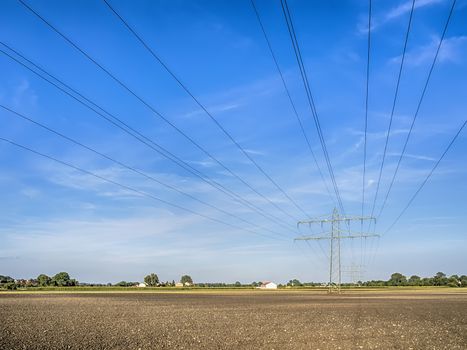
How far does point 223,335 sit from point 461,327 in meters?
14.6

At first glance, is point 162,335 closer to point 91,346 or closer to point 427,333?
point 91,346

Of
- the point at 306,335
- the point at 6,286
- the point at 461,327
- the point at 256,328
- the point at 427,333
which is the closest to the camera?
the point at 306,335

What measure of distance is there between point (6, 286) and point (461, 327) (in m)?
178

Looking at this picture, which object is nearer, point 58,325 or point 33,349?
point 33,349

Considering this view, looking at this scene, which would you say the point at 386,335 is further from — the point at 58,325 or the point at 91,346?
the point at 58,325

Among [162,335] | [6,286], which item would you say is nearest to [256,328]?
[162,335]

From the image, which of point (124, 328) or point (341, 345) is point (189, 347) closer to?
point (341, 345)

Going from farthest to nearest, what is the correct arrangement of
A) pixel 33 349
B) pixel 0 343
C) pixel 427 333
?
pixel 427 333 → pixel 0 343 → pixel 33 349

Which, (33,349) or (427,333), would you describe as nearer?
(33,349)

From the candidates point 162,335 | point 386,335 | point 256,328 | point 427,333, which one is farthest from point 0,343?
point 427,333

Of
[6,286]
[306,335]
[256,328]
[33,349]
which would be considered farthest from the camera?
[6,286]

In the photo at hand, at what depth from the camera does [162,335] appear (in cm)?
2044

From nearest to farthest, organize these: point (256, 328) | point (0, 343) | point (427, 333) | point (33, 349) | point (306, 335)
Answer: point (33, 349) < point (0, 343) < point (306, 335) < point (427, 333) < point (256, 328)

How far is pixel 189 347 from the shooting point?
16594 mm
